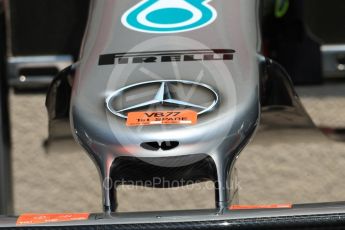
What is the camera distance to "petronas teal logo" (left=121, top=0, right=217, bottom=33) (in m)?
1.33

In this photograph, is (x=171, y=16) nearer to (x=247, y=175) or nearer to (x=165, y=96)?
(x=165, y=96)

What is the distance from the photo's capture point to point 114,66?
1.28 meters

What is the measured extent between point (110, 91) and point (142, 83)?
5cm

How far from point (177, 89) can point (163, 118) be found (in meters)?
0.06

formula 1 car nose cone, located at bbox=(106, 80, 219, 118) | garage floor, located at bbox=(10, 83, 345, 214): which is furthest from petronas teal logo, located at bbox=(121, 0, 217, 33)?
garage floor, located at bbox=(10, 83, 345, 214)

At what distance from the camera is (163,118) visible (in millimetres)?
1178

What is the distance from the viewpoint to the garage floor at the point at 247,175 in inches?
72.6

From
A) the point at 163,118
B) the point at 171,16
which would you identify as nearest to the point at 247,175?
the point at 171,16

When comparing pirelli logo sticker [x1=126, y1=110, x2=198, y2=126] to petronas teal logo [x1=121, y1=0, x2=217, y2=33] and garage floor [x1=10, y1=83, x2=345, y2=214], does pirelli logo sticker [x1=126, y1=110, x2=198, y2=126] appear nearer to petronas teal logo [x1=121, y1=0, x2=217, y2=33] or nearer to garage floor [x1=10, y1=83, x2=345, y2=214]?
petronas teal logo [x1=121, y1=0, x2=217, y2=33]

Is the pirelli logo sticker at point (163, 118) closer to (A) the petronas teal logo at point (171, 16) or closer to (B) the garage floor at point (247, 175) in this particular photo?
(A) the petronas teal logo at point (171, 16)

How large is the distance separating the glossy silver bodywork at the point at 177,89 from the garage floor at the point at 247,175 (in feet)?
1.67

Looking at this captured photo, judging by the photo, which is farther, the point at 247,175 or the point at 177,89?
the point at 247,175

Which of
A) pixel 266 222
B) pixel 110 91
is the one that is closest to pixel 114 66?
pixel 110 91

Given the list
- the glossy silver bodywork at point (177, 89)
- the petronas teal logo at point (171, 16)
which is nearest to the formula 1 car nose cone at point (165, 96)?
the glossy silver bodywork at point (177, 89)
